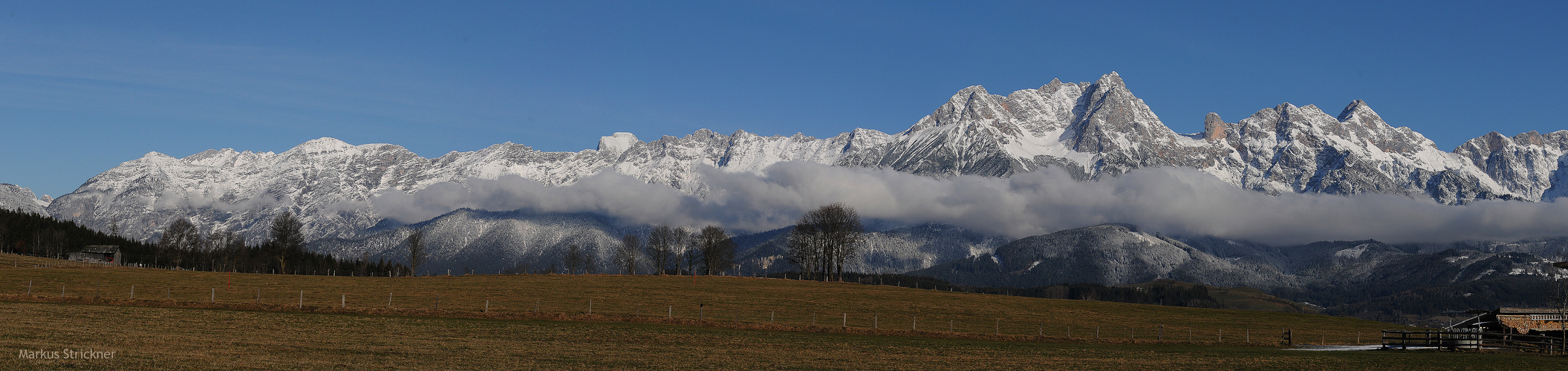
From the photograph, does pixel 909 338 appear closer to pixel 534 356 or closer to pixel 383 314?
pixel 534 356

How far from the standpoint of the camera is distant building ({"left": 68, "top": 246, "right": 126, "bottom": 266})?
570ft

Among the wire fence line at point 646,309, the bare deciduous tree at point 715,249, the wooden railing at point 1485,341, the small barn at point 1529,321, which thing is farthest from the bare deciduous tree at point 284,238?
the small barn at point 1529,321

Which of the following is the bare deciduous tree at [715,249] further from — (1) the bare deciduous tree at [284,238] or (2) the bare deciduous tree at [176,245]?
(2) the bare deciduous tree at [176,245]

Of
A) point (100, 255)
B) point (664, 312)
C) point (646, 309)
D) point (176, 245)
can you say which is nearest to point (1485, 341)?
point (664, 312)

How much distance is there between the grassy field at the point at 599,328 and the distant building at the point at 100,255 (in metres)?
60.9

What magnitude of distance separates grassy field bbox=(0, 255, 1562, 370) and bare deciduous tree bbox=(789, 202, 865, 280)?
31504 mm

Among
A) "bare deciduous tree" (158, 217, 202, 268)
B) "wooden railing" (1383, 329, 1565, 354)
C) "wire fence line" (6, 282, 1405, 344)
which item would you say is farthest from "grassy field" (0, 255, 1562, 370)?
"bare deciduous tree" (158, 217, 202, 268)

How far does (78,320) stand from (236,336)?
36.0 ft

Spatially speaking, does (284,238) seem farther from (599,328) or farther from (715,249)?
(599,328)

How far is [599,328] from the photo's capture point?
57.3 m

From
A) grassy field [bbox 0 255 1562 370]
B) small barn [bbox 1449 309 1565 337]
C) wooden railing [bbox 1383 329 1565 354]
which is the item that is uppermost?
small barn [bbox 1449 309 1565 337]

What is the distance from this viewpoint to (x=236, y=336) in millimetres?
40531

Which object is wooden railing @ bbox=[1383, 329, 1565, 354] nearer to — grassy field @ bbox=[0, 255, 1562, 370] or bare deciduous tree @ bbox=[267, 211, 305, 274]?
grassy field @ bbox=[0, 255, 1562, 370]

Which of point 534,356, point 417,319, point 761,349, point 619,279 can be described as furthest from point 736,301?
point 534,356
